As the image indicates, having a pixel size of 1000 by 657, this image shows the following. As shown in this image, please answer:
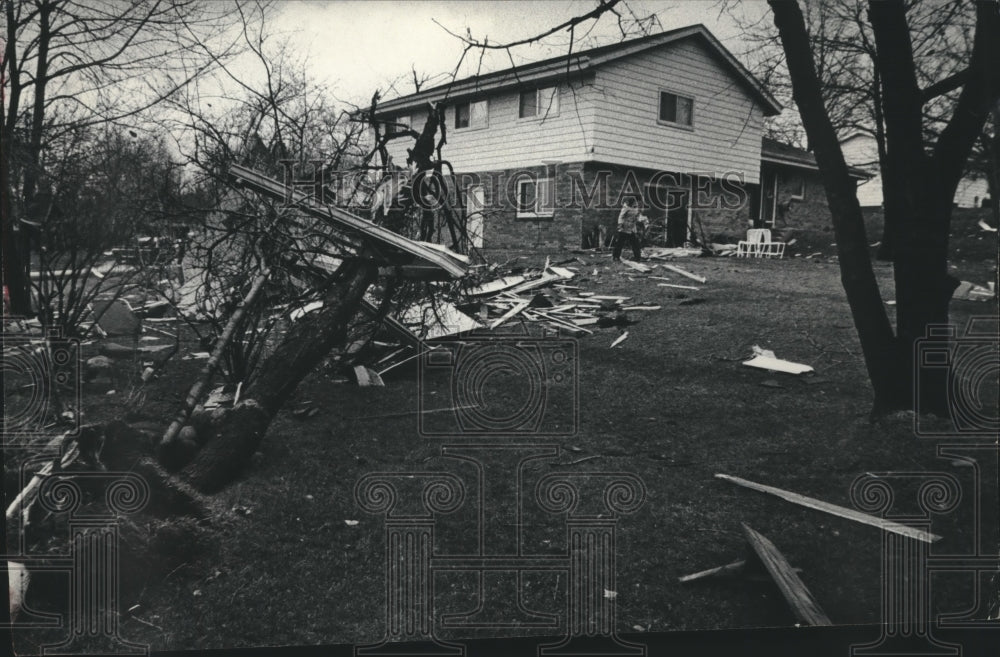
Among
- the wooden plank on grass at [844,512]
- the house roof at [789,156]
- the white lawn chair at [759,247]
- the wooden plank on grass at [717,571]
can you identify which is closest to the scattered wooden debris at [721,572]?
the wooden plank on grass at [717,571]

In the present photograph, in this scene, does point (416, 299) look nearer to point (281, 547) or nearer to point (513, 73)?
point (513, 73)

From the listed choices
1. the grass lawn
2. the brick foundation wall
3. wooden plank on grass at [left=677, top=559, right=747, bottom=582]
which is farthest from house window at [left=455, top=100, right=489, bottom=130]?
wooden plank on grass at [left=677, top=559, right=747, bottom=582]

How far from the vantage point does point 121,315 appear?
151 inches

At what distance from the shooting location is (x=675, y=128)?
385 centimetres

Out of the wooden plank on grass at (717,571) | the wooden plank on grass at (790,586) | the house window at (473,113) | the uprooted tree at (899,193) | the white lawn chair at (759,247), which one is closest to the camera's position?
the wooden plank on grass at (790,586)

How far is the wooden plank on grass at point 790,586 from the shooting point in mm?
2484

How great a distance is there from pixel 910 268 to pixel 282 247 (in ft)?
12.7

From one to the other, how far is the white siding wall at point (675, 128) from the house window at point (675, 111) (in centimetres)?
4

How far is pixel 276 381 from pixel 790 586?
9.31 ft

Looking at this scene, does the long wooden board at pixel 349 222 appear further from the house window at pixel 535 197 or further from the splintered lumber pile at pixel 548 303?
the splintered lumber pile at pixel 548 303

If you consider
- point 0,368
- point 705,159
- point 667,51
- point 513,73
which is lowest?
point 0,368

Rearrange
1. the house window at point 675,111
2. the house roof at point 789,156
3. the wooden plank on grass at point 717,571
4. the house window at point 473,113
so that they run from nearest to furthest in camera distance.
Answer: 1. the wooden plank on grass at point 717,571
2. the house window at point 473,113
3. the house window at point 675,111
4. the house roof at point 789,156

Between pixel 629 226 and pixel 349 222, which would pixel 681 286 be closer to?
pixel 629 226

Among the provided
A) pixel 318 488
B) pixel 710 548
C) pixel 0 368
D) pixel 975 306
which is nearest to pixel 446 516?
pixel 318 488
